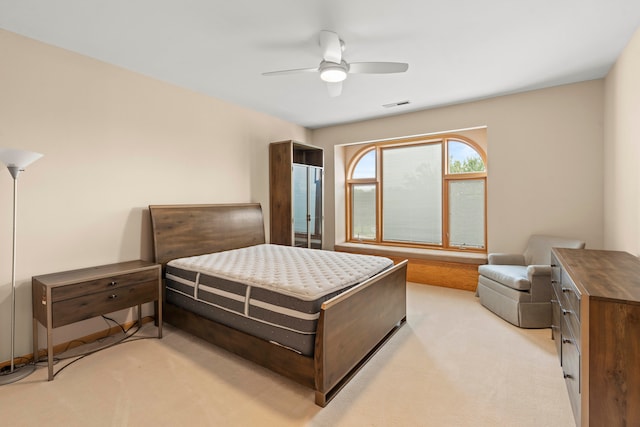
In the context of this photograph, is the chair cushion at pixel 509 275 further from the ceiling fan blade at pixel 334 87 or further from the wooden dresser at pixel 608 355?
the ceiling fan blade at pixel 334 87

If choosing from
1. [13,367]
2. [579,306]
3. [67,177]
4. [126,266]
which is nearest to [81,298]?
[126,266]

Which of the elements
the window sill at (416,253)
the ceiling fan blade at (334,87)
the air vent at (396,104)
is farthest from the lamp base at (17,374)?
the air vent at (396,104)

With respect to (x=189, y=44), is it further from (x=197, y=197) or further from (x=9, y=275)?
(x=9, y=275)

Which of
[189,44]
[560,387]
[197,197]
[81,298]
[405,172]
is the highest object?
[189,44]

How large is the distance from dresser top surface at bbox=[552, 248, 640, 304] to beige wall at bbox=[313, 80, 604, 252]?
1444mm

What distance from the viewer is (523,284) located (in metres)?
3.00

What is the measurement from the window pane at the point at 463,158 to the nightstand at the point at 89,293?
14.5 feet

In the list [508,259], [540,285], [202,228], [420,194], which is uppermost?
[420,194]

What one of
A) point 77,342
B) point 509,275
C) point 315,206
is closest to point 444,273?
point 509,275

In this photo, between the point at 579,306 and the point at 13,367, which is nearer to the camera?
the point at 579,306

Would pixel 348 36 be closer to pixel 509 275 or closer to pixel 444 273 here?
pixel 509 275

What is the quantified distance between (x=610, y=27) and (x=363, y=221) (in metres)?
A: 4.12

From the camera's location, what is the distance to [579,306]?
1524 mm

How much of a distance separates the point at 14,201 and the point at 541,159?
5.34 metres
